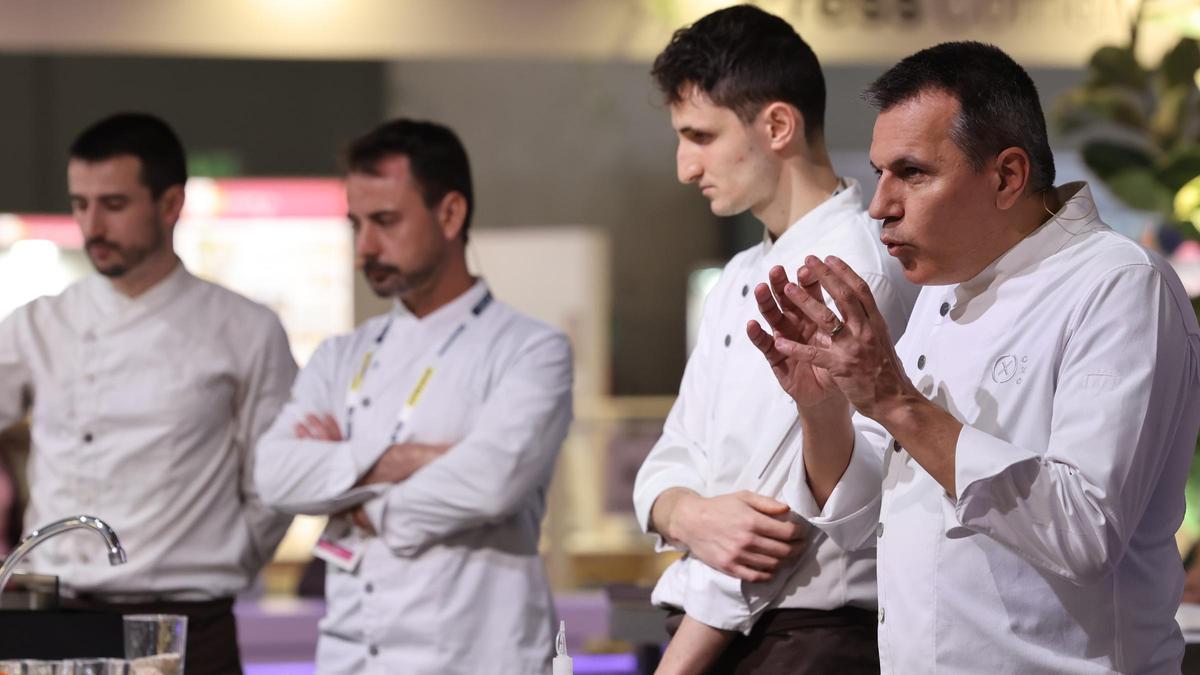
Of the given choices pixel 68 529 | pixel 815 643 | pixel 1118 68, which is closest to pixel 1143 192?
pixel 1118 68

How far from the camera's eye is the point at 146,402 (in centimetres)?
315

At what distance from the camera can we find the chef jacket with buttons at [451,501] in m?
2.74

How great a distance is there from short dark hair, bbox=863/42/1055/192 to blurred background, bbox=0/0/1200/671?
5.31 ft

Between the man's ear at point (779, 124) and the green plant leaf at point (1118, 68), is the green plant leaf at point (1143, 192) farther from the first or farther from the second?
the man's ear at point (779, 124)

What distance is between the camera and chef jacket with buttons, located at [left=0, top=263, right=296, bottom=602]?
3082 millimetres

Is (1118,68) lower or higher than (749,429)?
higher

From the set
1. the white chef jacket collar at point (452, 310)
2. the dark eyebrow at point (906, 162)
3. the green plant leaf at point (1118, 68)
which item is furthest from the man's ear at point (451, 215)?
the green plant leaf at point (1118, 68)

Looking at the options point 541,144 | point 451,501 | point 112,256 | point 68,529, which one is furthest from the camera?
point 541,144

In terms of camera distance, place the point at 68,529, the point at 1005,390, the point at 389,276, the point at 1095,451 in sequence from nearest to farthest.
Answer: the point at 1095,451
the point at 1005,390
the point at 68,529
the point at 389,276

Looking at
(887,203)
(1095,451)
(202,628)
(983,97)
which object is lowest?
(202,628)

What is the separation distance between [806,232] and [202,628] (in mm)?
1551

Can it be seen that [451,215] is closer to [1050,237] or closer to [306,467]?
[306,467]

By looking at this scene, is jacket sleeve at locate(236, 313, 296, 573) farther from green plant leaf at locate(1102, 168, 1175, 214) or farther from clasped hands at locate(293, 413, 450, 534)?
green plant leaf at locate(1102, 168, 1175, 214)

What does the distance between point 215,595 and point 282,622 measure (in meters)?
1.42
